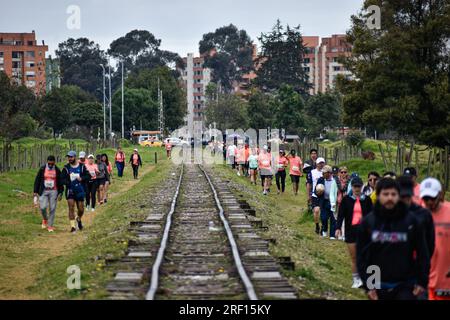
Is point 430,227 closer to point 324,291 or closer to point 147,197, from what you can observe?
point 324,291

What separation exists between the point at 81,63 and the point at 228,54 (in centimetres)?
2800

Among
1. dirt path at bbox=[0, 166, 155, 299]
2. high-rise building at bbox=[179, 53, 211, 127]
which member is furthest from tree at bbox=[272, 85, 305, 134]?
high-rise building at bbox=[179, 53, 211, 127]

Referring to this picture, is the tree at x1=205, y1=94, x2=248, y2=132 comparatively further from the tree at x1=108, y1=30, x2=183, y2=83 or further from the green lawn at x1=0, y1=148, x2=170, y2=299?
the green lawn at x1=0, y1=148, x2=170, y2=299

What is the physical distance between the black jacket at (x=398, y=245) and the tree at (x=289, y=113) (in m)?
74.9

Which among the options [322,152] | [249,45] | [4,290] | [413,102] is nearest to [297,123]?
[322,152]

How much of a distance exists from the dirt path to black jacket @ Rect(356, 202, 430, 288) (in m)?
5.87

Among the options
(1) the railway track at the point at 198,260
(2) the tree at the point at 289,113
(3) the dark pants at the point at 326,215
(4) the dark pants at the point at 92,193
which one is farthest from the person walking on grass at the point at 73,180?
(2) the tree at the point at 289,113

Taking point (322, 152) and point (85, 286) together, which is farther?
point (322, 152)

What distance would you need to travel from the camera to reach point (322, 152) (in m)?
51.1

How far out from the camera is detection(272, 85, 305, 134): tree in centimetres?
8350

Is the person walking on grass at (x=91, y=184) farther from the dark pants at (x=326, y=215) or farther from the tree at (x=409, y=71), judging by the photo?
the tree at (x=409, y=71)

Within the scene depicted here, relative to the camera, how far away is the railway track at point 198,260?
11500mm
